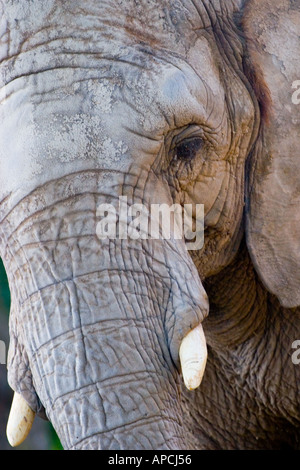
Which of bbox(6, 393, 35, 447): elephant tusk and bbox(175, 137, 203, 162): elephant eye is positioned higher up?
bbox(175, 137, 203, 162): elephant eye

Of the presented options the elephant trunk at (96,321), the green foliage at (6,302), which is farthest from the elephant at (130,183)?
the green foliage at (6,302)

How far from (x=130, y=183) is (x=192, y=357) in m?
0.41

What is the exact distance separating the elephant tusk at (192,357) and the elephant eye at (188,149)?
43 cm

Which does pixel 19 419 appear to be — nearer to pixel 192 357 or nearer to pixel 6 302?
→ pixel 192 357

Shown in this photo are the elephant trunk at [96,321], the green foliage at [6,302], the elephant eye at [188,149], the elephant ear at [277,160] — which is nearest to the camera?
the elephant trunk at [96,321]

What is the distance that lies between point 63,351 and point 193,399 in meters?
1.23

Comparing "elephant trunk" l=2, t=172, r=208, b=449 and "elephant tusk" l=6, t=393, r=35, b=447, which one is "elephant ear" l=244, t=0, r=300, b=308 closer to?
"elephant trunk" l=2, t=172, r=208, b=449

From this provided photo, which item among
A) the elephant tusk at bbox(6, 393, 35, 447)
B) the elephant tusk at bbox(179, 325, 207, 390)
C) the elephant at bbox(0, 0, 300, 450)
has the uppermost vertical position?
the elephant at bbox(0, 0, 300, 450)

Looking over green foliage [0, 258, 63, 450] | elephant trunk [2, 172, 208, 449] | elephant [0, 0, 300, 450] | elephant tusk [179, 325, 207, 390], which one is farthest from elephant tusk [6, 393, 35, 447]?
green foliage [0, 258, 63, 450]

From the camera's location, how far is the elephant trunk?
2.09 m

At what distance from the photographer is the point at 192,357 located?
7.00ft

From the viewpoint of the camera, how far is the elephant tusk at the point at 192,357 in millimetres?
2117

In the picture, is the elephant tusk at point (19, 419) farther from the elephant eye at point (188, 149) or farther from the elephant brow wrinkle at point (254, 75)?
the elephant brow wrinkle at point (254, 75)

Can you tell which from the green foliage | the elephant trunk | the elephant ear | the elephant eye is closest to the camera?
the elephant trunk
